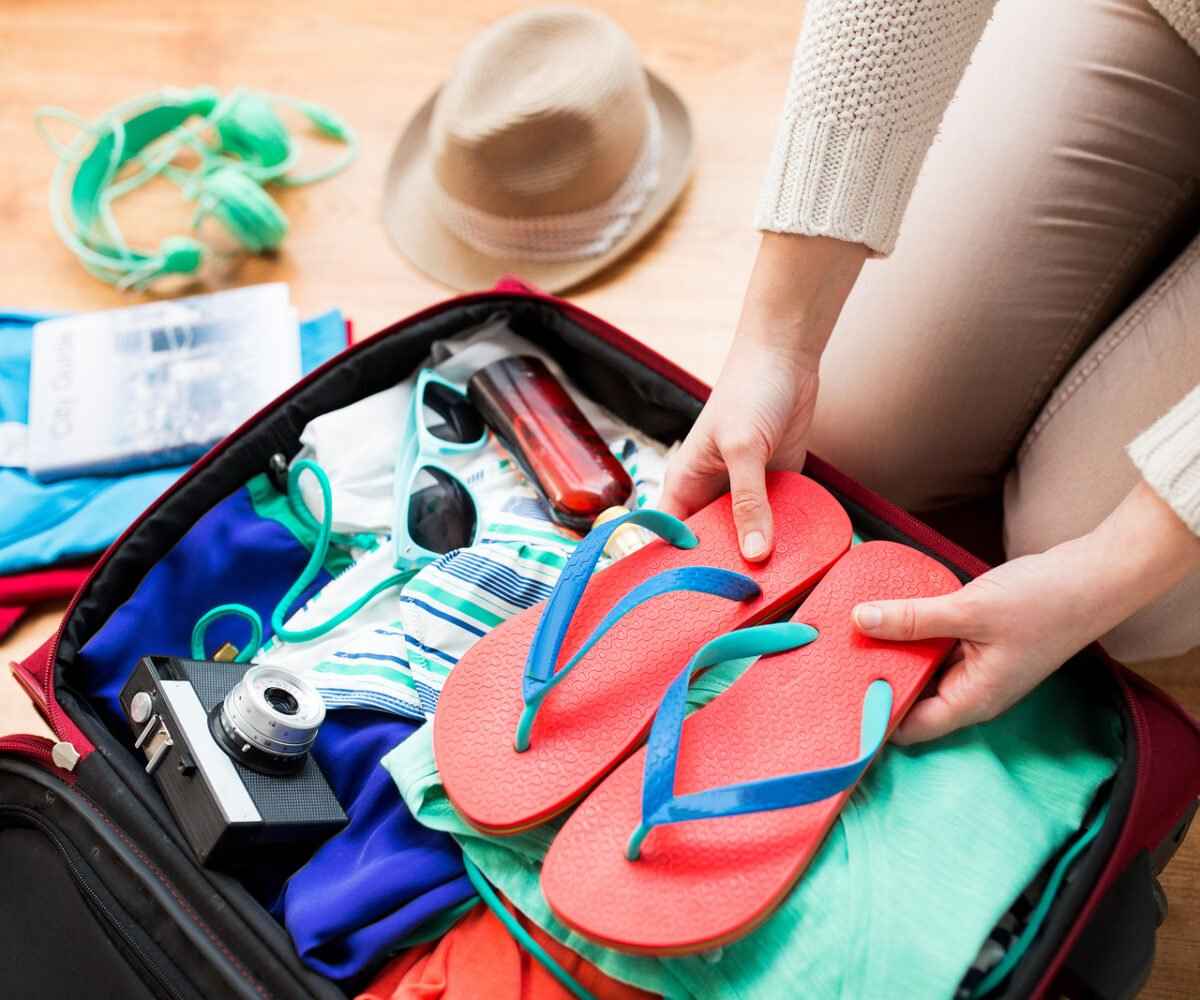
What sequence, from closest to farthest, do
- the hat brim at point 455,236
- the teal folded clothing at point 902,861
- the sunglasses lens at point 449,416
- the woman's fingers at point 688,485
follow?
the teal folded clothing at point 902,861
the woman's fingers at point 688,485
the sunglasses lens at point 449,416
the hat brim at point 455,236

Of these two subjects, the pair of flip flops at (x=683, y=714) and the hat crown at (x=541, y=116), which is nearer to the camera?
the pair of flip flops at (x=683, y=714)

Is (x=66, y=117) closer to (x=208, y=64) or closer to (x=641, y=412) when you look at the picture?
(x=208, y=64)

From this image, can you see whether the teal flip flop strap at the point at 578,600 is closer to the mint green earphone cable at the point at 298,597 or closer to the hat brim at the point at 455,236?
Answer: the mint green earphone cable at the point at 298,597

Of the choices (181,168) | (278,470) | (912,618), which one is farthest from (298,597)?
(181,168)

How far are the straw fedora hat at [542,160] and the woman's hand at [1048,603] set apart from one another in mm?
649

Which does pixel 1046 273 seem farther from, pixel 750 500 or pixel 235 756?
pixel 235 756

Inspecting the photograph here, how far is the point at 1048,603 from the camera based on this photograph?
0.59m

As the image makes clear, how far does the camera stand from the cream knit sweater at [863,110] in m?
0.66

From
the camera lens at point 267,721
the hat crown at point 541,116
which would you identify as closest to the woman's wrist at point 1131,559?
the camera lens at point 267,721

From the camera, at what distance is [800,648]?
0.68 meters

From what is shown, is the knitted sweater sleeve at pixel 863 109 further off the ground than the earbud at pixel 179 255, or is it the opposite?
the knitted sweater sleeve at pixel 863 109

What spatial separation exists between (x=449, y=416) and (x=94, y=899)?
1.41 feet

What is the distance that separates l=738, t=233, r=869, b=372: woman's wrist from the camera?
72 cm

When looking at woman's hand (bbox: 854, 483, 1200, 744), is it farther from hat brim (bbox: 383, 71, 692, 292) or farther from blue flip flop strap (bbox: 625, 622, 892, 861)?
hat brim (bbox: 383, 71, 692, 292)
